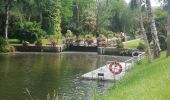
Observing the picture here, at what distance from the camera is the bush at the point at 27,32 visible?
186 feet

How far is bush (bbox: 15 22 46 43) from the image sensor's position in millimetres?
56828

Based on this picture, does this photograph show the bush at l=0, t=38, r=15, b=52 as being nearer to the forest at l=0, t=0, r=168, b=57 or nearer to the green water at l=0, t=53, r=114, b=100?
the forest at l=0, t=0, r=168, b=57

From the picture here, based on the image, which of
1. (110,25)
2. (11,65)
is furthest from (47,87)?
(110,25)

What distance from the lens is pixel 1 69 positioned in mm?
34812

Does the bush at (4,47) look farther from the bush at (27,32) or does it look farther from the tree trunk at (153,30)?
the tree trunk at (153,30)

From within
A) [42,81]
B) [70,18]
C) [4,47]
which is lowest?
[42,81]

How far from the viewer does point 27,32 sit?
56688mm

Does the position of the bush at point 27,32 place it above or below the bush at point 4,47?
above

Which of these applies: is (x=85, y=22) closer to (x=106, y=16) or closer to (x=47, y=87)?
(x=106, y=16)

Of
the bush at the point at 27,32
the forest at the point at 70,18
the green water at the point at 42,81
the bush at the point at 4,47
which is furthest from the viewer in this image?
the bush at the point at 27,32

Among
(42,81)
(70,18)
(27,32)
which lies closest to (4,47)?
(27,32)

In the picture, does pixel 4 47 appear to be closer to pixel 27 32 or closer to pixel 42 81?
pixel 27 32

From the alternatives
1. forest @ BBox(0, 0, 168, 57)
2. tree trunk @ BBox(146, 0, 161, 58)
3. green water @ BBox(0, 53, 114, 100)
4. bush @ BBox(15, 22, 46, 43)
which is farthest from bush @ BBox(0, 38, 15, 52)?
tree trunk @ BBox(146, 0, 161, 58)

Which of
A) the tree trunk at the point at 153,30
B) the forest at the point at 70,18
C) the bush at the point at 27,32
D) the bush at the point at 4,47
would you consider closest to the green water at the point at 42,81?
the tree trunk at the point at 153,30
